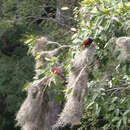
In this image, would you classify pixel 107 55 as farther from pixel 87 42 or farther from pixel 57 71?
pixel 57 71

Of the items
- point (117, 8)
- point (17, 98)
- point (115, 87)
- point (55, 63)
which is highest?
point (117, 8)

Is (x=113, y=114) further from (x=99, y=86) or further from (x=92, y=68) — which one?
(x=92, y=68)

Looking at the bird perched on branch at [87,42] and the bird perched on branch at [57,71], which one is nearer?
the bird perched on branch at [87,42]

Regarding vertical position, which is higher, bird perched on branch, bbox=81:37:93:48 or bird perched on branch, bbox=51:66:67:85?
bird perched on branch, bbox=81:37:93:48

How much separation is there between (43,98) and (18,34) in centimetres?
541

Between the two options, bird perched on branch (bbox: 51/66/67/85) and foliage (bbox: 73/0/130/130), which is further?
bird perched on branch (bbox: 51/66/67/85)

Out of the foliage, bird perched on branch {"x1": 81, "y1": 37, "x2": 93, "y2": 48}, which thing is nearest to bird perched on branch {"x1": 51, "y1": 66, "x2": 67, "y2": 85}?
the foliage

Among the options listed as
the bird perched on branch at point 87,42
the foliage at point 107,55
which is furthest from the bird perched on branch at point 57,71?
the bird perched on branch at point 87,42

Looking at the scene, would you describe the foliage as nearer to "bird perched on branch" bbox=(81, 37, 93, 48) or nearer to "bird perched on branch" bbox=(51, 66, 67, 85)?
"bird perched on branch" bbox=(81, 37, 93, 48)

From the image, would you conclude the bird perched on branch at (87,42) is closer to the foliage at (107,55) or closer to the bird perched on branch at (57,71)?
the foliage at (107,55)

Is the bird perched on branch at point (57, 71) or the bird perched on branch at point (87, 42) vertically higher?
the bird perched on branch at point (87, 42)

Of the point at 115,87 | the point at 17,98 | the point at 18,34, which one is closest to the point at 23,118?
the point at 115,87

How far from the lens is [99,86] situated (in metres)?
3.21

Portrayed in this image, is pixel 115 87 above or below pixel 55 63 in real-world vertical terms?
below
